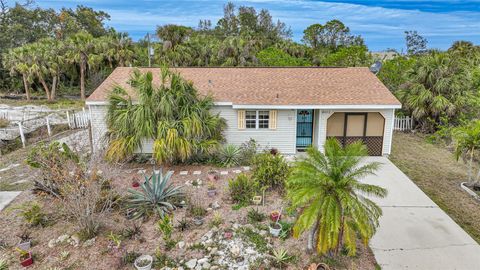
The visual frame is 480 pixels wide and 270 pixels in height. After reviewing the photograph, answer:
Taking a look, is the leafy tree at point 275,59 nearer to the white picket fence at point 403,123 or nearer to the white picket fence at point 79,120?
the white picket fence at point 403,123

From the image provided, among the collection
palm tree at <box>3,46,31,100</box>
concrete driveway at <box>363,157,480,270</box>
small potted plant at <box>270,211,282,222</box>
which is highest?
palm tree at <box>3,46,31,100</box>

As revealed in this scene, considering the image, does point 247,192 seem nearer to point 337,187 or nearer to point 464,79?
point 337,187

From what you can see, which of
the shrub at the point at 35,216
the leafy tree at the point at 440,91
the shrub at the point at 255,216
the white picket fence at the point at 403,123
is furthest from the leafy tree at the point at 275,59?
the shrub at the point at 35,216

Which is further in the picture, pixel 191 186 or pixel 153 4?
pixel 153 4

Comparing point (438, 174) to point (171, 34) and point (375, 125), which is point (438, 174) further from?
point (171, 34)

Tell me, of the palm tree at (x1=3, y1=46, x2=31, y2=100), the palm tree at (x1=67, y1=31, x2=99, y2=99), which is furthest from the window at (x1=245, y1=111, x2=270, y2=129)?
the palm tree at (x1=3, y1=46, x2=31, y2=100)

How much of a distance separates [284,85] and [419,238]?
8.30 meters

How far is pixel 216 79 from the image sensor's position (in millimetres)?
13977

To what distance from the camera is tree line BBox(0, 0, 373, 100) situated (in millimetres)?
24875

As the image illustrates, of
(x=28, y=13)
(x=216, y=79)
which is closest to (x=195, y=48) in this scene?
(x=216, y=79)

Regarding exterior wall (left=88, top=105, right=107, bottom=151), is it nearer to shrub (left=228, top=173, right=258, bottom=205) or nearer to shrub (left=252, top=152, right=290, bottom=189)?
shrub (left=228, top=173, right=258, bottom=205)

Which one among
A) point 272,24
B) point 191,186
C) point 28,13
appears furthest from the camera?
point 272,24

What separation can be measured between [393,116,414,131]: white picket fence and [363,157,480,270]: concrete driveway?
855 centimetres

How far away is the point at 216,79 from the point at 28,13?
129 ft
